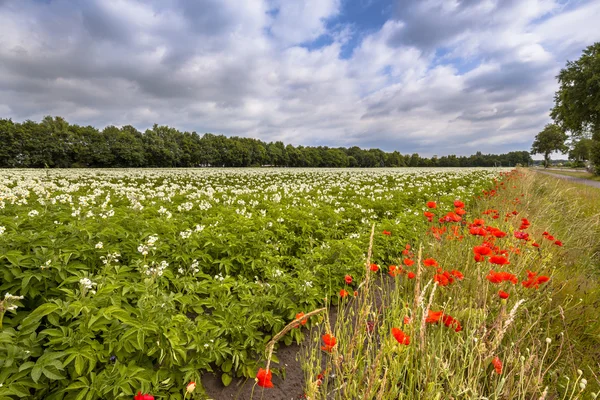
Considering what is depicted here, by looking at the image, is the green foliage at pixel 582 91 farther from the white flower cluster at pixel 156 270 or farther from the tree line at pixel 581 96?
the white flower cluster at pixel 156 270

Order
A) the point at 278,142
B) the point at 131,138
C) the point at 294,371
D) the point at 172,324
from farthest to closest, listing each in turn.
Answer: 1. the point at 278,142
2. the point at 131,138
3. the point at 294,371
4. the point at 172,324

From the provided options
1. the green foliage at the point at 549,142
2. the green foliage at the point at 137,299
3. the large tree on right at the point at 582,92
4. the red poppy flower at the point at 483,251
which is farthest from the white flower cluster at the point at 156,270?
the green foliage at the point at 549,142

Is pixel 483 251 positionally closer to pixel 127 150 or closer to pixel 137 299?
pixel 137 299

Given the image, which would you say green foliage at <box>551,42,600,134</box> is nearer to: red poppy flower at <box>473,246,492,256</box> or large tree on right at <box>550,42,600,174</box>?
large tree on right at <box>550,42,600,174</box>

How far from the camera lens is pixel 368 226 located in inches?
263

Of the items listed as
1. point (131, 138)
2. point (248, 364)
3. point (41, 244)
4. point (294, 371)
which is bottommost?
point (294, 371)

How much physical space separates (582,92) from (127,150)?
64222mm

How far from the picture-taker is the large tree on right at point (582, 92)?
24.4 metres

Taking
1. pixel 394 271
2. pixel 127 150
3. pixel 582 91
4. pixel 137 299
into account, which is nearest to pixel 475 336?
pixel 394 271

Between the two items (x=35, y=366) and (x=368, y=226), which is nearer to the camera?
(x=35, y=366)

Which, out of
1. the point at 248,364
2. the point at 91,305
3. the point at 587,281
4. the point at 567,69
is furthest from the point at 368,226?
the point at 567,69

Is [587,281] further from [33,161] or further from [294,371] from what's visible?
[33,161]

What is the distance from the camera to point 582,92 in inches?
1003

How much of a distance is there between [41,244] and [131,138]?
202ft
